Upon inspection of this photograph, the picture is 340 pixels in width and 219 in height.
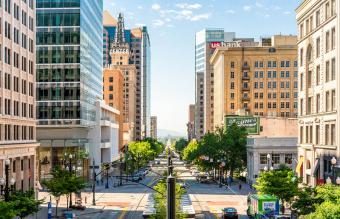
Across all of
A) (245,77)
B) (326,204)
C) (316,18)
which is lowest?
(326,204)

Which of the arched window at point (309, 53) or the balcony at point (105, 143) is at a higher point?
the arched window at point (309, 53)

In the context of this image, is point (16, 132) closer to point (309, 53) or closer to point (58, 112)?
point (58, 112)

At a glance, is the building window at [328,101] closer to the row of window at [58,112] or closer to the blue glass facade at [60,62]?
the blue glass facade at [60,62]

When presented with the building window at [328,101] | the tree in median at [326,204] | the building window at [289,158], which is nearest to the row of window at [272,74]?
the building window at [289,158]

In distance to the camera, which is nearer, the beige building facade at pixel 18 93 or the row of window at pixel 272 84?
the beige building facade at pixel 18 93

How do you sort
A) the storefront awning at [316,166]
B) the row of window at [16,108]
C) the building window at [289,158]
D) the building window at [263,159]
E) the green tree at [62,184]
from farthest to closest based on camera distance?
the building window at [263,159] → the building window at [289,158] → the storefront awning at [316,166] → the row of window at [16,108] → the green tree at [62,184]

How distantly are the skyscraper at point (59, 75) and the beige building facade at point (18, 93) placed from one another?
82.9ft

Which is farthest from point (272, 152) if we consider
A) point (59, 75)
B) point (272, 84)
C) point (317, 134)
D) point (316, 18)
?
point (272, 84)

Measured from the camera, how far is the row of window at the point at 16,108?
6975 centimetres

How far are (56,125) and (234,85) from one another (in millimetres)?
79442

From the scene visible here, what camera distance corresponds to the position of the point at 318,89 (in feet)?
238

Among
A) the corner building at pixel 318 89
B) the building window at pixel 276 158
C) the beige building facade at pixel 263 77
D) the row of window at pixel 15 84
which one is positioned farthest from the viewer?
the beige building facade at pixel 263 77

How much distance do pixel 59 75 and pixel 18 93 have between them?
34808 mm

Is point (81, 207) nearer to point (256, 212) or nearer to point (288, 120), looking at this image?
point (256, 212)
